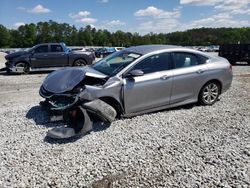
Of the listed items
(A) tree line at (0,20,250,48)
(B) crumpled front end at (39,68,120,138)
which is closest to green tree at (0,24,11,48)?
(A) tree line at (0,20,250,48)

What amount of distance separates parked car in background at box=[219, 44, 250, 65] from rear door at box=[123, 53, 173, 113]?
17669mm

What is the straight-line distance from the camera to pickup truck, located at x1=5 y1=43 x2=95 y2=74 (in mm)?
15695

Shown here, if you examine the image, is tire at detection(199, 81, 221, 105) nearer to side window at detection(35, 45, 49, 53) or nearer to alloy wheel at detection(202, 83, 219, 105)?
alloy wheel at detection(202, 83, 219, 105)

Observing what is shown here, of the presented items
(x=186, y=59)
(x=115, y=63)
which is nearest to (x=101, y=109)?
(x=115, y=63)

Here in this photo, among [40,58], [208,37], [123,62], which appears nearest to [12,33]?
[208,37]

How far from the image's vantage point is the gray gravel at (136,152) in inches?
153

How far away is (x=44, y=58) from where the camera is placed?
642 inches

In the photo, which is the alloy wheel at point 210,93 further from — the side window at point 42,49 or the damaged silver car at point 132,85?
the side window at point 42,49

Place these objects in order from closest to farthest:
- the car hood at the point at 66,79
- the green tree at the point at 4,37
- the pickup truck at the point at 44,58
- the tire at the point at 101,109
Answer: the tire at the point at 101,109 → the car hood at the point at 66,79 → the pickup truck at the point at 44,58 → the green tree at the point at 4,37

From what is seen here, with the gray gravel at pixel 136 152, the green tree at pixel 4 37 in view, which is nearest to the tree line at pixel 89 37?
the green tree at pixel 4 37

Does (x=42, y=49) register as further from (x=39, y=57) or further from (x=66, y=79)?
(x=66, y=79)

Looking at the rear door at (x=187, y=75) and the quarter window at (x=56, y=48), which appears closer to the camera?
the rear door at (x=187, y=75)

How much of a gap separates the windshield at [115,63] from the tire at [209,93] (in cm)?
203

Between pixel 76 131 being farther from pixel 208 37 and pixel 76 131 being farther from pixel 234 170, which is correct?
pixel 208 37
